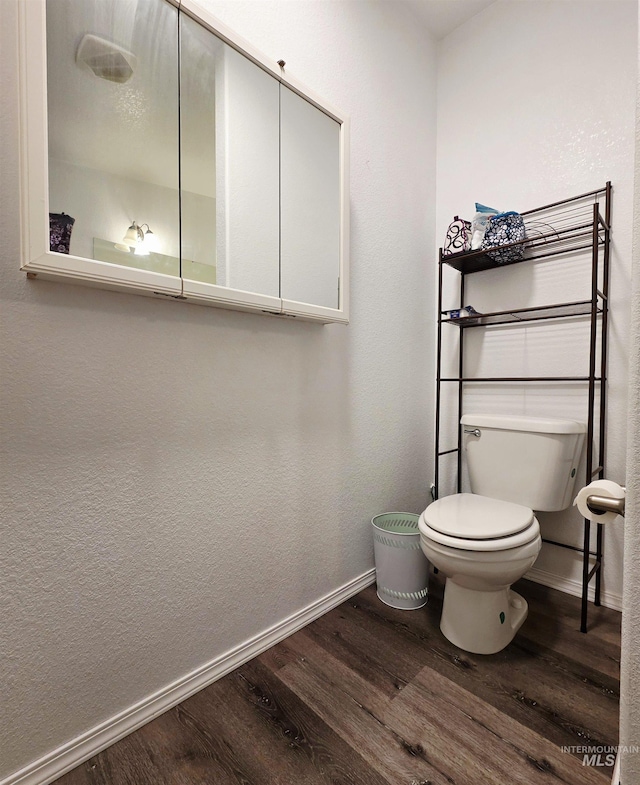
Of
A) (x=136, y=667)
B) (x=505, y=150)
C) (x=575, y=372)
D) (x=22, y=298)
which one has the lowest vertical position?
(x=136, y=667)

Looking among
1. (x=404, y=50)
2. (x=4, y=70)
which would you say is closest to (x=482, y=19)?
(x=404, y=50)

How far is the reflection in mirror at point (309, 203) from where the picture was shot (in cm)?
132

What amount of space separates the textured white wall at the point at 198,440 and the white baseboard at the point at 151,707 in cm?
2

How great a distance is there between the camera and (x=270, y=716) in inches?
43.1

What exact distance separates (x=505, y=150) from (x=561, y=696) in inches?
83.3

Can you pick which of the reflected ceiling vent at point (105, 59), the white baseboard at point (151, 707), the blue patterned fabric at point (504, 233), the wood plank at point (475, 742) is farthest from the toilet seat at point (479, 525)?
the reflected ceiling vent at point (105, 59)

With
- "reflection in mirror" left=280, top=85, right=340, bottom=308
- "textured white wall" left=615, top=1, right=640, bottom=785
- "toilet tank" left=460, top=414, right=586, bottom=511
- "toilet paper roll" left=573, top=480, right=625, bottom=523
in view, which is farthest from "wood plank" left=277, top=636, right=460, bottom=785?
"reflection in mirror" left=280, top=85, right=340, bottom=308

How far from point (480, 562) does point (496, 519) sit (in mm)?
191

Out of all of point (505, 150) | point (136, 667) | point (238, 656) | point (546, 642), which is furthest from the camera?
point (505, 150)

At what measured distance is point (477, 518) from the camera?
4.49 feet

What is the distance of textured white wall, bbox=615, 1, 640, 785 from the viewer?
17.8 inches

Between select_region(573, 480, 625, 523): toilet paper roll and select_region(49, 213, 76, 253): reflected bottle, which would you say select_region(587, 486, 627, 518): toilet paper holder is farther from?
select_region(49, 213, 76, 253): reflected bottle

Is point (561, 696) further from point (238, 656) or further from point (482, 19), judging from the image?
point (482, 19)

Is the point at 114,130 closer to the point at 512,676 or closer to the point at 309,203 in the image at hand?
the point at 309,203
